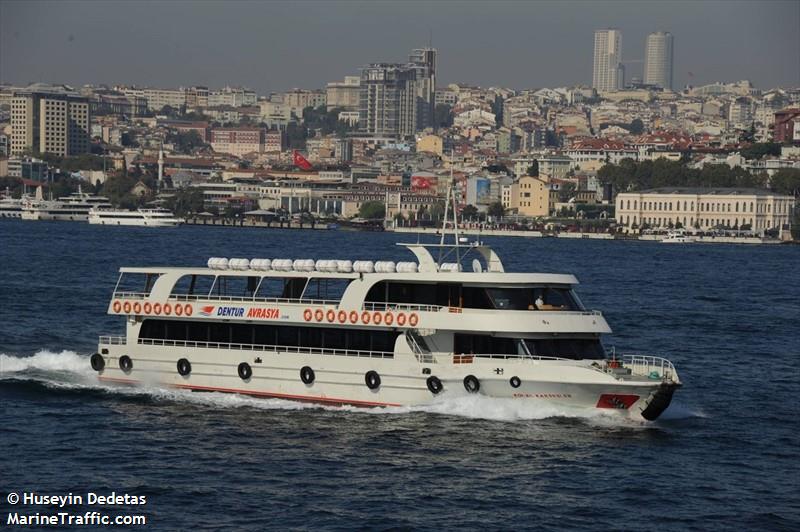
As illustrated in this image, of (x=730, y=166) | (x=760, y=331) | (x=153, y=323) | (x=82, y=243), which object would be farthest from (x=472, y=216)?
(x=153, y=323)

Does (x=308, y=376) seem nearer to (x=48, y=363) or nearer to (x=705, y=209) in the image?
(x=48, y=363)

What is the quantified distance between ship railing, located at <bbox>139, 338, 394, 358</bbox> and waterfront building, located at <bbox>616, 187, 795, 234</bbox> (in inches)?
5541

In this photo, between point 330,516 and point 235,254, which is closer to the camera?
point 330,516

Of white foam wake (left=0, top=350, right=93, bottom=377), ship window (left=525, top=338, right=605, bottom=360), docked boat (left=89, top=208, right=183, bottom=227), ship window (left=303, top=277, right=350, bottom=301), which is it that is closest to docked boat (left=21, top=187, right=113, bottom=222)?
docked boat (left=89, top=208, right=183, bottom=227)

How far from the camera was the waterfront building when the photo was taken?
168625 mm

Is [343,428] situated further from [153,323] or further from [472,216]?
[472,216]

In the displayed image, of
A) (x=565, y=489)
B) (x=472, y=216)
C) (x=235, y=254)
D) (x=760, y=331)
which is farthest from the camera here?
(x=472, y=216)

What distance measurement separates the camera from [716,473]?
997 inches

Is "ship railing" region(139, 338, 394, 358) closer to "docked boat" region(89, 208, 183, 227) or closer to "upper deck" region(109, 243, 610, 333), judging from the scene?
"upper deck" region(109, 243, 610, 333)

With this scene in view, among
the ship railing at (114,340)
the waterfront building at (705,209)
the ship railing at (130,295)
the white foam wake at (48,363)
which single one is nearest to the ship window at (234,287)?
the ship railing at (130,295)

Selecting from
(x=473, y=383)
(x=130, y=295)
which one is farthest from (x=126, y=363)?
(x=473, y=383)

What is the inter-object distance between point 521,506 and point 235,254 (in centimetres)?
7137

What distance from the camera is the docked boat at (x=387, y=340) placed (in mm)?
27609

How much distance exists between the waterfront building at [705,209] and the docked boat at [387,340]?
14074 centimetres
